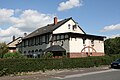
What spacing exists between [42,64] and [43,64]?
0.50 feet

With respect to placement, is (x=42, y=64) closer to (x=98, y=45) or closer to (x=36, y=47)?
(x=98, y=45)

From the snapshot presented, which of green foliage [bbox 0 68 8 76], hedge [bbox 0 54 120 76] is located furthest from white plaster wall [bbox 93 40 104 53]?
green foliage [bbox 0 68 8 76]

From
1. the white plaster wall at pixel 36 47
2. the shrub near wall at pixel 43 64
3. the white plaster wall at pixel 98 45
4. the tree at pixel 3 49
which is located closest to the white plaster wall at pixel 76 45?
the white plaster wall at pixel 98 45

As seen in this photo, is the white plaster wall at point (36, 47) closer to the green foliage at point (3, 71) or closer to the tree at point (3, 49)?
the tree at point (3, 49)

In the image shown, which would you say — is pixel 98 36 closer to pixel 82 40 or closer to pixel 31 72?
pixel 82 40

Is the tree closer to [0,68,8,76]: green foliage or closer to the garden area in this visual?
the garden area

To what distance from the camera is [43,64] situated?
26578 millimetres

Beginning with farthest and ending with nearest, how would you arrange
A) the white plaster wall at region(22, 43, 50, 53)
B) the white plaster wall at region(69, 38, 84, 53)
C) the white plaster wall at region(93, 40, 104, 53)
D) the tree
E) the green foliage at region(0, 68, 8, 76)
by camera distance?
the white plaster wall at region(22, 43, 50, 53) < the white plaster wall at region(93, 40, 104, 53) < the white plaster wall at region(69, 38, 84, 53) < the tree < the green foliage at region(0, 68, 8, 76)

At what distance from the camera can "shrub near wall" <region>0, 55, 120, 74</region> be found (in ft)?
76.0

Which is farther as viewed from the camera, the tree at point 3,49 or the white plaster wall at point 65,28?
the white plaster wall at point 65,28

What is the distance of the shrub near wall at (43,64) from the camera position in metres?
23.2

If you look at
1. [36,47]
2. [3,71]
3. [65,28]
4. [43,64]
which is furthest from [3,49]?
[3,71]

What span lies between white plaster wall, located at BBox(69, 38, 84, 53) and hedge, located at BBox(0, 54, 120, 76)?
10.8 m

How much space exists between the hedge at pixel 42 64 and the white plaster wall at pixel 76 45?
10832 millimetres
